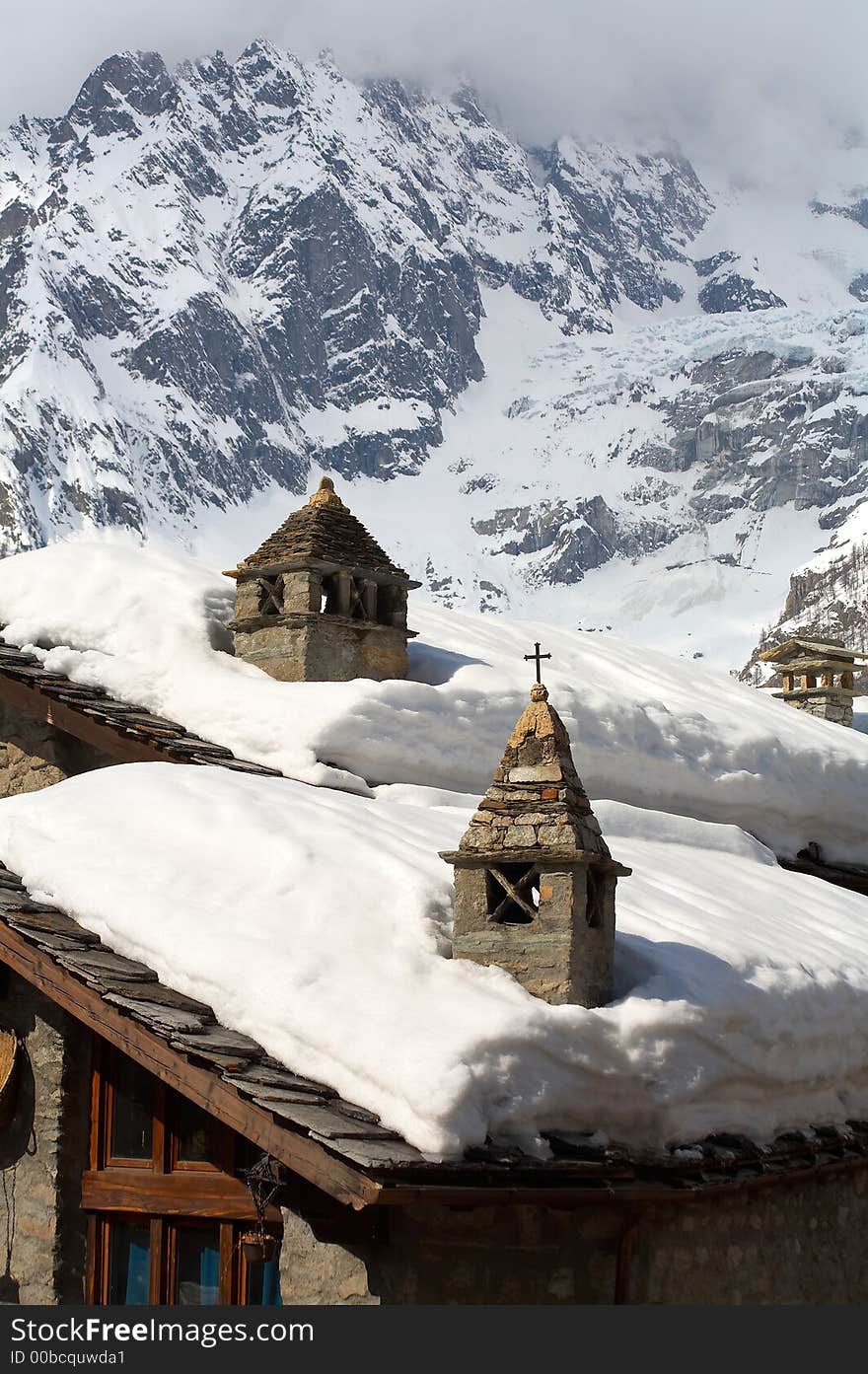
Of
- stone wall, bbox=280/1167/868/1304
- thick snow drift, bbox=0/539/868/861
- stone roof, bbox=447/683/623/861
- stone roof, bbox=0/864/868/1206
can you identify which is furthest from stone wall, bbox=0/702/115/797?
stone wall, bbox=280/1167/868/1304

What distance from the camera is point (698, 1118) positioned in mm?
9555

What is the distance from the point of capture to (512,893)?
957 centimetres

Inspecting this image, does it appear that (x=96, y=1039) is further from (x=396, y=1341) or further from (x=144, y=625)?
(x=144, y=625)

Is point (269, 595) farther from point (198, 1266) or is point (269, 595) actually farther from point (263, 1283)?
point (263, 1283)

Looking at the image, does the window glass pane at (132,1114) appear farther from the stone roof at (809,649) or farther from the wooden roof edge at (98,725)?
the stone roof at (809,649)

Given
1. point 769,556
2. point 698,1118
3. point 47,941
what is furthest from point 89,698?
point 769,556

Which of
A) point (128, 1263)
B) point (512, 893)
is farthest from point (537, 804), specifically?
point (128, 1263)

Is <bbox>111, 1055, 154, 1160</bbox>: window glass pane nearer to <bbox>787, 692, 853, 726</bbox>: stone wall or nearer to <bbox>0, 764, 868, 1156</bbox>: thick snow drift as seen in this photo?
<bbox>0, 764, 868, 1156</bbox>: thick snow drift

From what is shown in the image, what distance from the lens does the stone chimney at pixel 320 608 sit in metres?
16.2

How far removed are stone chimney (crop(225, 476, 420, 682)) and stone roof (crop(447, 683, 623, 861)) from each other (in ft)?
20.5

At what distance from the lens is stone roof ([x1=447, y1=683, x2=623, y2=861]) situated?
964 centimetres

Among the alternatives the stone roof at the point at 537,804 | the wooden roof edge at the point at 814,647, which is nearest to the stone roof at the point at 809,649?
the wooden roof edge at the point at 814,647

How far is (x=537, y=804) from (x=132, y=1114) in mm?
3093

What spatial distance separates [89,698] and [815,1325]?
8.08m
